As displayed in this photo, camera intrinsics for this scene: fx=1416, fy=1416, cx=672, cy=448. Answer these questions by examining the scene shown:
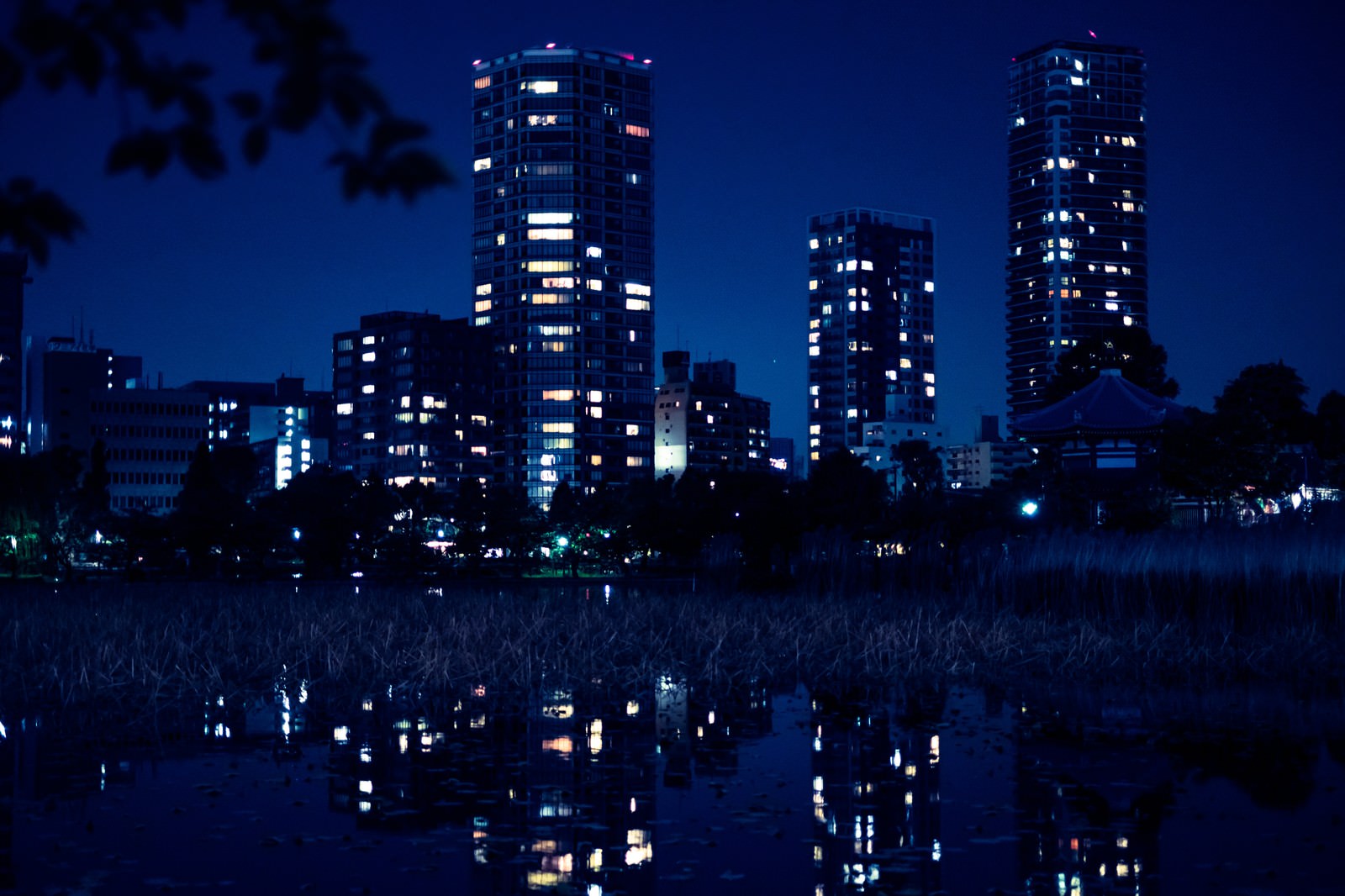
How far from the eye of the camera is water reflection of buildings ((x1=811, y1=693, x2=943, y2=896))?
9489 mm

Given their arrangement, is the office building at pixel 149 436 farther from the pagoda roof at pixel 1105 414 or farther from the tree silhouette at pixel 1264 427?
the pagoda roof at pixel 1105 414

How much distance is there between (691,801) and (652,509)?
7306 cm

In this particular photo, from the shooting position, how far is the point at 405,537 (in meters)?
85.3

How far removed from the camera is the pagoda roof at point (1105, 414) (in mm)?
53594

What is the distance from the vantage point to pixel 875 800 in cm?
1196

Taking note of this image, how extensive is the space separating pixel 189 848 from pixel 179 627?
15.1 metres

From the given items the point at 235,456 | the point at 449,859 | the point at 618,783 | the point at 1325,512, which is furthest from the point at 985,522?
the point at 235,456

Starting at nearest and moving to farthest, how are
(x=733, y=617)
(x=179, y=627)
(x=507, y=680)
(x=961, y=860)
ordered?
1. (x=961, y=860)
2. (x=507, y=680)
3. (x=179, y=627)
4. (x=733, y=617)

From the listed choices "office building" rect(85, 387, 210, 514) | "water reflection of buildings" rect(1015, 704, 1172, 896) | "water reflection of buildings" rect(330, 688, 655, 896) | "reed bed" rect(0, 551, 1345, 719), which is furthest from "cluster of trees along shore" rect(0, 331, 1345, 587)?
"office building" rect(85, 387, 210, 514)

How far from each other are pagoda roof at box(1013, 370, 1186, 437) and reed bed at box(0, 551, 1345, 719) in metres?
26.8

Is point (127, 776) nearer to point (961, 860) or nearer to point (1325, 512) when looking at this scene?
point (961, 860)

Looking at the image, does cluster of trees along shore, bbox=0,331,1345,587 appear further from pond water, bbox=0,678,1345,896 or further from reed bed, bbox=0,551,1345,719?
pond water, bbox=0,678,1345,896

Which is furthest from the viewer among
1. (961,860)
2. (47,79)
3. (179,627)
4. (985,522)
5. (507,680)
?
(985,522)

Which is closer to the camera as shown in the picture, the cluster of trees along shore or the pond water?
the pond water
